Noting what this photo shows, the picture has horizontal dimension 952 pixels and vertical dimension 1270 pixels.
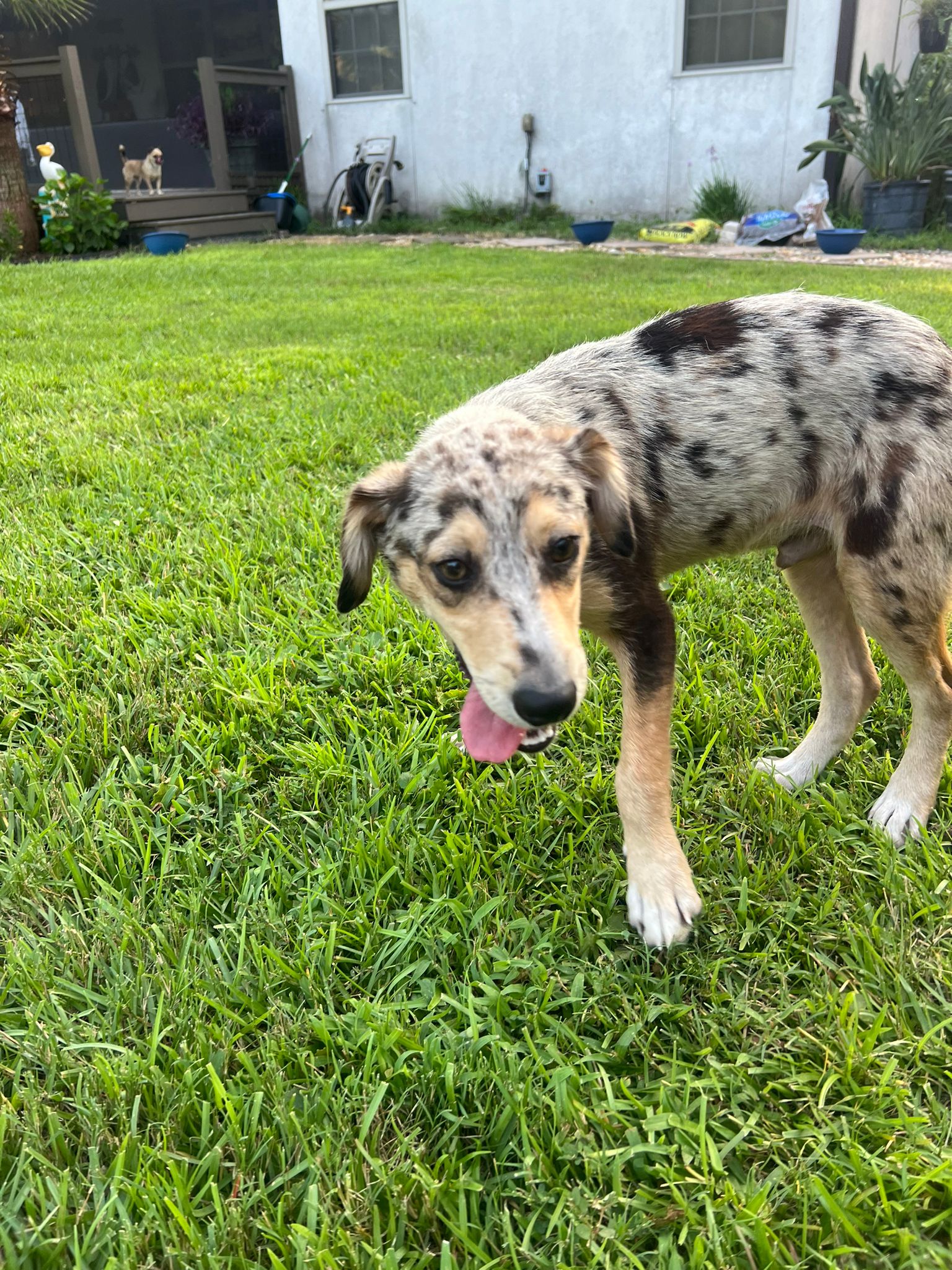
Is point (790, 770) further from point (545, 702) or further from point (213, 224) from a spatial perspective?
point (213, 224)

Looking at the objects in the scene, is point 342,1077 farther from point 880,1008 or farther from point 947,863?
point 947,863

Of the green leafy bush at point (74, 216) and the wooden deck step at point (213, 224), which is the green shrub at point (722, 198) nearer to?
the wooden deck step at point (213, 224)

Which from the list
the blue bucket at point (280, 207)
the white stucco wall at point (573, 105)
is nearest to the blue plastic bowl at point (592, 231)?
the white stucco wall at point (573, 105)

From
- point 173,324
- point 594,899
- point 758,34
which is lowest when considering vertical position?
point 594,899

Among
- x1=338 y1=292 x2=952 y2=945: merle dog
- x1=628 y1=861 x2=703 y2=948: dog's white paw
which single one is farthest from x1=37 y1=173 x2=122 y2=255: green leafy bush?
x1=628 y1=861 x2=703 y2=948: dog's white paw

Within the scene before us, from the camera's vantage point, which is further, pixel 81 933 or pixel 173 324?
pixel 173 324

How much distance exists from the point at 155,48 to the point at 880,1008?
28.9 meters

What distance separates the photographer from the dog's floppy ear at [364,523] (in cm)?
258

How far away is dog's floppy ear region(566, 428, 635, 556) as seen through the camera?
249 cm

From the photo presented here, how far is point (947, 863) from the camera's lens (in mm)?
2498

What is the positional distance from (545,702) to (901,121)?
16391 millimetres

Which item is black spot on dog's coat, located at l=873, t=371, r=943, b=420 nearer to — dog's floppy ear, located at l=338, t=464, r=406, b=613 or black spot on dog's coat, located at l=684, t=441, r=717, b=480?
black spot on dog's coat, located at l=684, t=441, r=717, b=480

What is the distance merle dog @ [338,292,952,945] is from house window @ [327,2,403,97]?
19.1 meters

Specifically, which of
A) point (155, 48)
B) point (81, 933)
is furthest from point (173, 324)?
point (155, 48)
